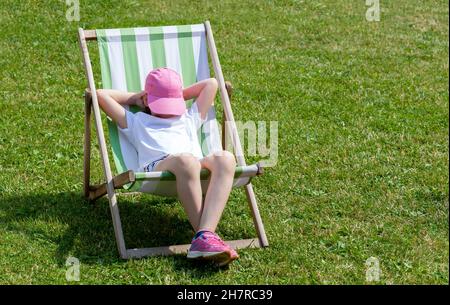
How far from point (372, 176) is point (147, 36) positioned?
184 cm

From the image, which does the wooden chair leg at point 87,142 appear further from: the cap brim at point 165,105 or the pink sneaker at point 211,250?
the pink sneaker at point 211,250

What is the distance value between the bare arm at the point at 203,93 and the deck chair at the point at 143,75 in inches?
2.8

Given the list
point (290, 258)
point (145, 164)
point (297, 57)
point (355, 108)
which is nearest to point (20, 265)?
point (145, 164)

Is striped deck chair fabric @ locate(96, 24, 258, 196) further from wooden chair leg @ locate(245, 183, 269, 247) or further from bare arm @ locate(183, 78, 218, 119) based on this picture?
wooden chair leg @ locate(245, 183, 269, 247)

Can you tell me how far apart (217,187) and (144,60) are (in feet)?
4.25

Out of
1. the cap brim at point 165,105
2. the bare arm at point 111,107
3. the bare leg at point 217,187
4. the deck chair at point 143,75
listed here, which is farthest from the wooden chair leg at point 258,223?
the bare arm at point 111,107

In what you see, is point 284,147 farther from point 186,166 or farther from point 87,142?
point 186,166

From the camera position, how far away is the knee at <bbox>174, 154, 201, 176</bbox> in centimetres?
491

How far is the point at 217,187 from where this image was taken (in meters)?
4.94

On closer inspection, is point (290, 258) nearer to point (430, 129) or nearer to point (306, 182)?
point (306, 182)

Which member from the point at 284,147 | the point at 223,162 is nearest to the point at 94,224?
the point at 223,162

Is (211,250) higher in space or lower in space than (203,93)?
lower

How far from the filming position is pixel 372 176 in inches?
246

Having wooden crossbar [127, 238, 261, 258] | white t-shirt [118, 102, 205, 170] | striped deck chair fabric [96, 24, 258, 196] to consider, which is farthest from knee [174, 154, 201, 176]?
striped deck chair fabric [96, 24, 258, 196]
